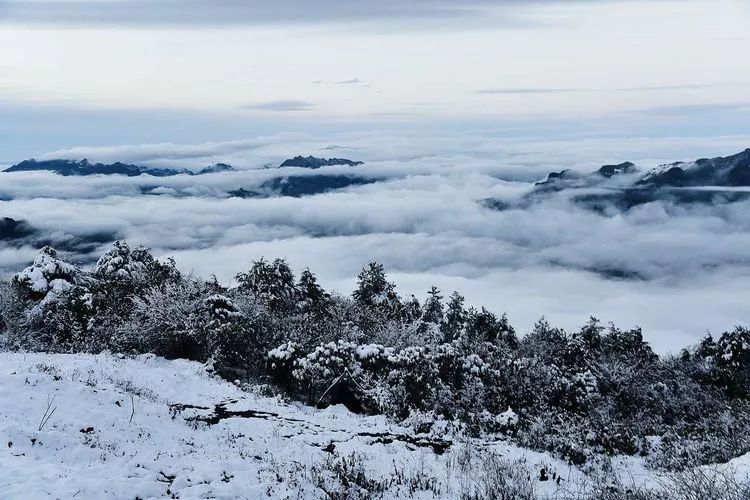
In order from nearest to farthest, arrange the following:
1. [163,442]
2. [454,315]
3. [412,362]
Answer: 1. [163,442]
2. [412,362]
3. [454,315]

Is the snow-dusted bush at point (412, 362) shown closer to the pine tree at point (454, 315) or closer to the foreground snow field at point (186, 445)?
the pine tree at point (454, 315)

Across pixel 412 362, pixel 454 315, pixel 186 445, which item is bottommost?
pixel 454 315

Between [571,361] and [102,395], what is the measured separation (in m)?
24.4

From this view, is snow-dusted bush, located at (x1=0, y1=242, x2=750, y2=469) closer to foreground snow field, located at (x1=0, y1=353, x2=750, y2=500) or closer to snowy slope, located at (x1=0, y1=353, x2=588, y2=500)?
foreground snow field, located at (x1=0, y1=353, x2=750, y2=500)

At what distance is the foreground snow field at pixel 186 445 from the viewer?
8883 mm

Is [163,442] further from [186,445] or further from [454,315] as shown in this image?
[454,315]

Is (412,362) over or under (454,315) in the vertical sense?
over

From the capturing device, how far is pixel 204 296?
24844mm

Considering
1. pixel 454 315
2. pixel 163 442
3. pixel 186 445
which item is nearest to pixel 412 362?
pixel 186 445

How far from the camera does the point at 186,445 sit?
1129 centimetres

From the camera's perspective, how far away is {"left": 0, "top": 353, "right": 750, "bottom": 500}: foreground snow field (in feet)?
29.1

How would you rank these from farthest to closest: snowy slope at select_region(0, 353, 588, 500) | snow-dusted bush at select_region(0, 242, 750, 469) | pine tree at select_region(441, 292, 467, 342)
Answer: pine tree at select_region(441, 292, 467, 342) < snow-dusted bush at select_region(0, 242, 750, 469) < snowy slope at select_region(0, 353, 588, 500)

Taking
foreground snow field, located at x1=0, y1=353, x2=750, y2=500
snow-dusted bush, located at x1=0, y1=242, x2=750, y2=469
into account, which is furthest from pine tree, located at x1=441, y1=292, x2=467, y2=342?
foreground snow field, located at x1=0, y1=353, x2=750, y2=500

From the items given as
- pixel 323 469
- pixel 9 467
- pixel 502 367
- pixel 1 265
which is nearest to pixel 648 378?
pixel 502 367
